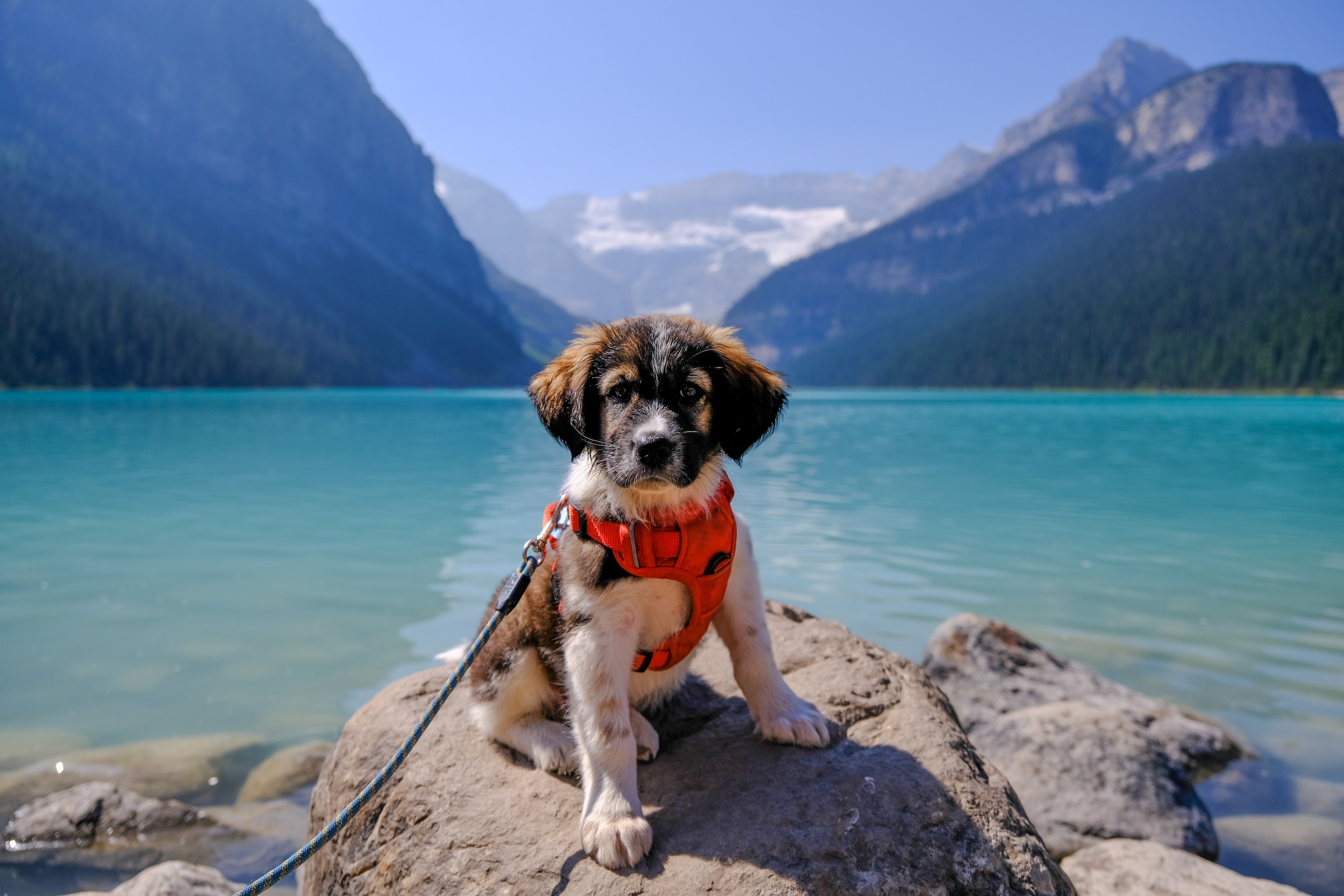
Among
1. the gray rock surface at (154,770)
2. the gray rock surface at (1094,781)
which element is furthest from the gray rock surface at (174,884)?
the gray rock surface at (1094,781)

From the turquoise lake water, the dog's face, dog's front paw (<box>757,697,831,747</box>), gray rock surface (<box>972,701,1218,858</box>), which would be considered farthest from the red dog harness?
the turquoise lake water

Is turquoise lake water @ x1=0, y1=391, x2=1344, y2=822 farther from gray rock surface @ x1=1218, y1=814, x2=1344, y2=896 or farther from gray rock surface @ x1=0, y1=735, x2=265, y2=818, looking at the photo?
gray rock surface @ x1=1218, y1=814, x2=1344, y2=896

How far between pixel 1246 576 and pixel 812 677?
46.5ft

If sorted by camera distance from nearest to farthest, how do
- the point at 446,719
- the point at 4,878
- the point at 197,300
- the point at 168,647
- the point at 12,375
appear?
the point at 446,719
the point at 4,878
the point at 168,647
the point at 12,375
the point at 197,300

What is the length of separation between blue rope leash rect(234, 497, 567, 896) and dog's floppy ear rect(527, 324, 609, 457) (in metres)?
0.34

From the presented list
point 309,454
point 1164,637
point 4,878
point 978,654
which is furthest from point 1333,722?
point 309,454

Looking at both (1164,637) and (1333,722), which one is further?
(1164,637)

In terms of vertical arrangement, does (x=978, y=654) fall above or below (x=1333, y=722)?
above

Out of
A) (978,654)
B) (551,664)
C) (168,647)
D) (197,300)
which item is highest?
(197,300)

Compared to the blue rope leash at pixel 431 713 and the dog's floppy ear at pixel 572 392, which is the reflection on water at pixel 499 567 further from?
the dog's floppy ear at pixel 572 392

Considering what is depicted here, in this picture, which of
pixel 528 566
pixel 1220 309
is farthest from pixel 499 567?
pixel 1220 309

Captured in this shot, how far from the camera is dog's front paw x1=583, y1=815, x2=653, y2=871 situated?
130 inches

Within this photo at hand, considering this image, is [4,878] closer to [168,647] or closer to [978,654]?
[168,647]

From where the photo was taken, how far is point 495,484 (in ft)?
90.1
